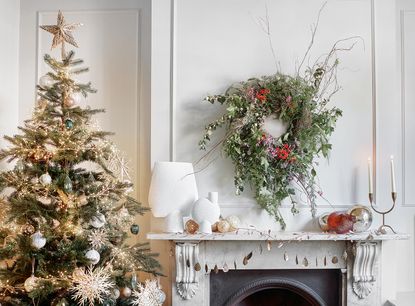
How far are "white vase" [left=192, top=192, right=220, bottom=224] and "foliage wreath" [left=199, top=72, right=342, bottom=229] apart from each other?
21 cm

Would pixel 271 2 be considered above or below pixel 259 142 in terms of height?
above

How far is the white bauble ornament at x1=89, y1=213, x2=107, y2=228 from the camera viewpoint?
83.4 inches

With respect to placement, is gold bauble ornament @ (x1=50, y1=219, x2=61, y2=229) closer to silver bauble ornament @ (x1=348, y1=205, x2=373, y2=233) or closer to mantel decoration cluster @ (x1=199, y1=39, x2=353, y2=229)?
mantel decoration cluster @ (x1=199, y1=39, x2=353, y2=229)

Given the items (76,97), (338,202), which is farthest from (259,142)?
(76,97)

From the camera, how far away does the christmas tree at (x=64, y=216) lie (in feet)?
6.76

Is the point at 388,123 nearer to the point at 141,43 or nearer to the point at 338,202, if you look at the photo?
the point at 338,202

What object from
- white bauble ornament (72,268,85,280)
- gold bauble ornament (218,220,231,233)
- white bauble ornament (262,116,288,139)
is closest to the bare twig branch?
white bauble ornament (262,116,288,139)

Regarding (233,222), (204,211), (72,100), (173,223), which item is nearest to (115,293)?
(173,223)

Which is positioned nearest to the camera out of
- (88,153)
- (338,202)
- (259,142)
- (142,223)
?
(88,153)

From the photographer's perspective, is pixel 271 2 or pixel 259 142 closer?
pixel 259 142

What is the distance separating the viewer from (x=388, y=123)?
2598 millimetres

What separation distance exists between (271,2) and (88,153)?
1.41 metres

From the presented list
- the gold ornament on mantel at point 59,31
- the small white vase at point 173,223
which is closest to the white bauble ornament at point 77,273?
the small white vase at point 173,223

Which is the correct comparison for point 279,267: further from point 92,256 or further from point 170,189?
point 92,256
